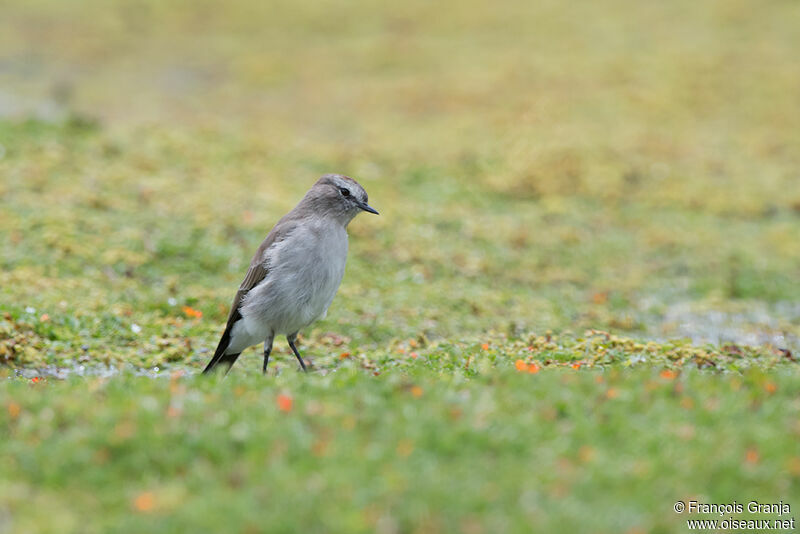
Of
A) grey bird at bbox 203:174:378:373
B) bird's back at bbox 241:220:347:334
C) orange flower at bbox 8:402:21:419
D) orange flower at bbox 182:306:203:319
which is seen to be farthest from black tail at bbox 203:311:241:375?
orange flower at bbox 8:402:21:419

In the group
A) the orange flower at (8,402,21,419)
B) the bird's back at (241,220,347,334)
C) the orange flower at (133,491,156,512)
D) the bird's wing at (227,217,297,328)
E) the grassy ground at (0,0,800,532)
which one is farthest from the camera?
the bird's wing at (227,217,297,328)

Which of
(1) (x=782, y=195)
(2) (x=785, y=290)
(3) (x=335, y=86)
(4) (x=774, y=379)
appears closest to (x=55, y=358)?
(4) (x=774, y=379)

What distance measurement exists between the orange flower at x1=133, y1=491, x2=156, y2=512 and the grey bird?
4.12 m

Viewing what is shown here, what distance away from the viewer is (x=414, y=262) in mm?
17031

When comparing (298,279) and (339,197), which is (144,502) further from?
(339,197)

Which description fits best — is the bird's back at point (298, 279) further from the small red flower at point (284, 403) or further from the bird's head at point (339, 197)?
the small red flower at point (284, 403)

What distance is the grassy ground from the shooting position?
259 inches

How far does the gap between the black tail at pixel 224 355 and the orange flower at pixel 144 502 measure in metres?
4.22

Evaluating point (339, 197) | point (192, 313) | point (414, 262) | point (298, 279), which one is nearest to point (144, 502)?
point (298, 279)

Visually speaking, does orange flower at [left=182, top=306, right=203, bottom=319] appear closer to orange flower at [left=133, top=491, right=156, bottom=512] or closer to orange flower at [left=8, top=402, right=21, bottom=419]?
orange flower at [left=8, top=402, right=21, bottom=419]

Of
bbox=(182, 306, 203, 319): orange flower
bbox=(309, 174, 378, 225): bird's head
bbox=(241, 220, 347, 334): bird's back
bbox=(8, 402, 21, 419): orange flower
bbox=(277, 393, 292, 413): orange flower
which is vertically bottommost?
bbox=(277, 393, 292, 413): orange flower

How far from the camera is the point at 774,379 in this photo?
8312mm

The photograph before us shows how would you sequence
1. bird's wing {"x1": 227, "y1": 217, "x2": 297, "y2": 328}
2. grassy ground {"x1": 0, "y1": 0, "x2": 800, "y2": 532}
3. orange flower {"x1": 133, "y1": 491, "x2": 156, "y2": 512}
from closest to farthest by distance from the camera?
orange flower {"x1": 133, "y1": 491, "x2": 156, "y2": 512} → grassy ground {"x1": 0, "y1": 0, "x2": 800, "y2": 532} → bird's wing {"x1": 227, "y1": 217, "x2": 297, "y2": 328}

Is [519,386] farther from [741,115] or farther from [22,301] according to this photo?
[741,115]
